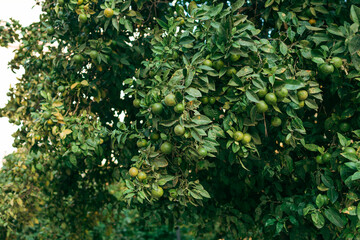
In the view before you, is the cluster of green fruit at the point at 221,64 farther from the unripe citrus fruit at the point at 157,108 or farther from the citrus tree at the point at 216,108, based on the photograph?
the unripe citrus fruit at the point at 157,108

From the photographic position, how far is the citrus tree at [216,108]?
1.90m

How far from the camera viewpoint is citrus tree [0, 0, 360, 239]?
6.24 ft

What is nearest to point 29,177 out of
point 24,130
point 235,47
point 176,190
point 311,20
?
point 24,130

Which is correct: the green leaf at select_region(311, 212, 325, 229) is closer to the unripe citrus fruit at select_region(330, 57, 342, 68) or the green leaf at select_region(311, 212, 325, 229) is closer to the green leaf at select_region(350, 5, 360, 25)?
the unripe citrus fruit at select_region(330, 57, 342, 68)

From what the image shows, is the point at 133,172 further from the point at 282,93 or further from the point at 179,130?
the point at 282,93

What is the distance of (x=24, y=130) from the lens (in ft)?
10.0

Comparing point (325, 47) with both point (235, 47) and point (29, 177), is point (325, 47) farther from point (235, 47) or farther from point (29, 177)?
point (29, 177)

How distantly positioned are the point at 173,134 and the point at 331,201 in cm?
98

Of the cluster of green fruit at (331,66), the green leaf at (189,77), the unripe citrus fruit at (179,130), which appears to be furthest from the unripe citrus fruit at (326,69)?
the unripe citrus fruit at (179,130)

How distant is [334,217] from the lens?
6.55 ft

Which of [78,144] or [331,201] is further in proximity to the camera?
[78,144]

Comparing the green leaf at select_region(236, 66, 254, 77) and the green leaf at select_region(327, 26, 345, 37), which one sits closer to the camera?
the green leaf at select_region(236, 66, 254, 77)

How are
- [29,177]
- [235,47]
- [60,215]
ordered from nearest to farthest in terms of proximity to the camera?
[235,47]
[29,177]
[60,215]

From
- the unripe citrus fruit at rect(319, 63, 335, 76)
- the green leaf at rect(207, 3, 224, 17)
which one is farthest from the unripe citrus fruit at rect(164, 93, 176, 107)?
the unripe citrus fruit at rect(319, 63, 335, 76)
